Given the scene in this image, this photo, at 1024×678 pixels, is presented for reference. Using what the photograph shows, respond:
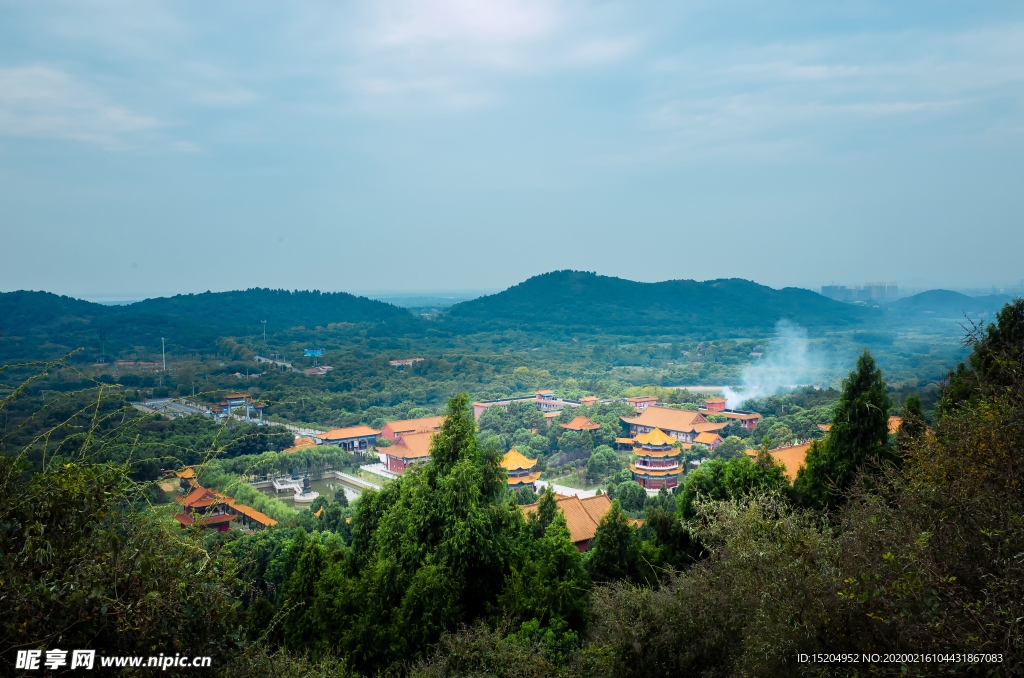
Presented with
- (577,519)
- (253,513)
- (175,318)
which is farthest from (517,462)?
(175,318)

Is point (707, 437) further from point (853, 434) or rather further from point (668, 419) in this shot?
point (853, 434)

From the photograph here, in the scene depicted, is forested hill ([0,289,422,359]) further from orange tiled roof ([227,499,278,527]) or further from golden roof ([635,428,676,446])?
golden roof ([635,428,676,446])

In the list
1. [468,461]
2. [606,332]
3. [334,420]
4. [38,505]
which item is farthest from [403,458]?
[606,332]

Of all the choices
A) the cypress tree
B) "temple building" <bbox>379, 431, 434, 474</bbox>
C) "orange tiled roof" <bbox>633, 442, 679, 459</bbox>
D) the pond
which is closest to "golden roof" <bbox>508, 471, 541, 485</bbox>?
"orange tiled roof" <bbox>633, 442, 679, 459</bbox>

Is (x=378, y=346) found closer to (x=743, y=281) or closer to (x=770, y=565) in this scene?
(x=770, y=565)

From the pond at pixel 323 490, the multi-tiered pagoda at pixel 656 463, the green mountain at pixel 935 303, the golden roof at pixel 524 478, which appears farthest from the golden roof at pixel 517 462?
the green mountain at pixel 935 303

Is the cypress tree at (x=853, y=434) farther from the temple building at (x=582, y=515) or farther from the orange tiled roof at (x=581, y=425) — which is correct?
the orange tiled roof at (x=581, y=425)

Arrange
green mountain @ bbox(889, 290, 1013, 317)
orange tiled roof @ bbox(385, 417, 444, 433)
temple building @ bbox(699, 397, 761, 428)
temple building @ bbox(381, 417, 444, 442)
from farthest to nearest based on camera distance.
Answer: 1. green mountain @ bbox(889, 290, 1013, 317)
2. temple building @ bbox(699, 397, 761, 428)
3. orange tiled roof @ bbox(385, 417, 444, 433)
4. temple building @ bbox(381, 417, 444, 442)
